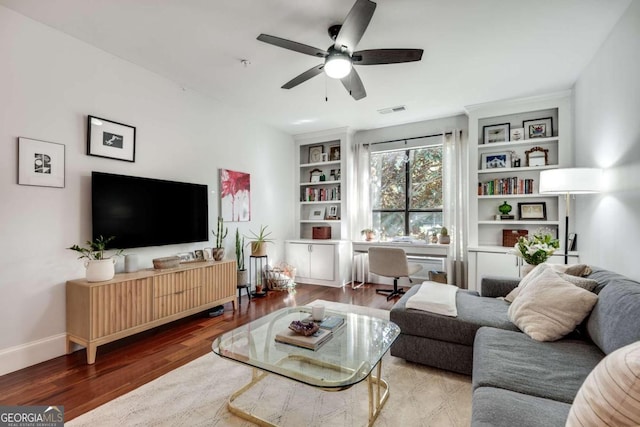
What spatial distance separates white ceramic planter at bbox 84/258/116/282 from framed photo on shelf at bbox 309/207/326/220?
11.7ft

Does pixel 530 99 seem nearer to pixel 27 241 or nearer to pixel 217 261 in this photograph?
pixel 217 261

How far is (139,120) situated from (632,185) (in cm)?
435

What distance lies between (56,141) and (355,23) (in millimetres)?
2571

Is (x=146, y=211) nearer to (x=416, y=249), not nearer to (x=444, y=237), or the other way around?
(x=416, y=249)

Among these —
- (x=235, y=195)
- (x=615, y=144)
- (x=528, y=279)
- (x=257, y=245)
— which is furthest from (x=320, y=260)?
(x=615, y=144)

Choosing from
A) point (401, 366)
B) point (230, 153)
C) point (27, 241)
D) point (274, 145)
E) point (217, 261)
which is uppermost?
point (274, 145)

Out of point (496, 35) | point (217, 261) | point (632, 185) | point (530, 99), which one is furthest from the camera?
point (530, 99)

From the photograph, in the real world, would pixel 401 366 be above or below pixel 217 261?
below

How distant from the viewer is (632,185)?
2203 mm

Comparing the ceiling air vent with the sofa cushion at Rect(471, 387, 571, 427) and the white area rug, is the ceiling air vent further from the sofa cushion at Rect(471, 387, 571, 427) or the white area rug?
the sofa cushion at Rect(471, 387, 571, 427)

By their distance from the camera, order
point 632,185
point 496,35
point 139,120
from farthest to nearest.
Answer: point 139,120 → point 496,35 → point 632,185

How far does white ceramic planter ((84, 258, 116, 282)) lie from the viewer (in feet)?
7.97

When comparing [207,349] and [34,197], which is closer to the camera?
[34,197]

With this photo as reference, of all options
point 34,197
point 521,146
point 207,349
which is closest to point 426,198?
point 521,146
